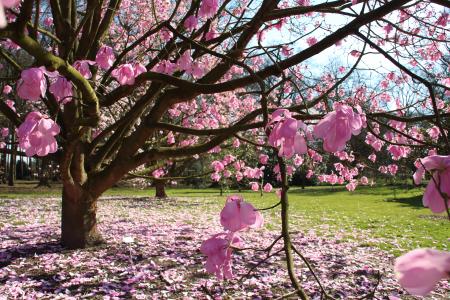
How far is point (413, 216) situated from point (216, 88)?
11.8 metres

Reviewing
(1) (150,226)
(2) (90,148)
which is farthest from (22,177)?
(2) (90,148)

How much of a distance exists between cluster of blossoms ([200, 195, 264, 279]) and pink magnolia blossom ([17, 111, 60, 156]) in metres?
1.04

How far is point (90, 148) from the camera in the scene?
6020 millimetres

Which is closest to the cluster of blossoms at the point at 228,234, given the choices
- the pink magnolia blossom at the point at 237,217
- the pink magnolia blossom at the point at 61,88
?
the pink magnolia blossom at the point at 237,217

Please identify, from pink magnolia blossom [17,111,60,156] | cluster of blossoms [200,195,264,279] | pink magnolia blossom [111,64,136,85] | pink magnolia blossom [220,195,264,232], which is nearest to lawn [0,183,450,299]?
cluster of blossoms [200,195,264,279]

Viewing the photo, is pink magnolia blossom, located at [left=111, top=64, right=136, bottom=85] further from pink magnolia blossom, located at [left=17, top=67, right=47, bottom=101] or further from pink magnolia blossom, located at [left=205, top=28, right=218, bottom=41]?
pink magnolia blossom, located at [left=205, top=28, right=218, bottom=41]

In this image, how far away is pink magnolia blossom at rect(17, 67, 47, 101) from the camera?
97.2 inches

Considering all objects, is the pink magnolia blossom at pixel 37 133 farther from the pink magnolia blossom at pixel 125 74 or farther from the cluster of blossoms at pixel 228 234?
the pink magnolia blossom at pixel 125 74

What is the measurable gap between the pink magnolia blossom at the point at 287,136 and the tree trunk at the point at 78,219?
4783 mm

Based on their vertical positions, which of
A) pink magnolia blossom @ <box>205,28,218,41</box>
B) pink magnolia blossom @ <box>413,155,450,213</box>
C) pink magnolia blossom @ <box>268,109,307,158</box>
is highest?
pink magnolia blossom @ <box>205,28,218,41</box>

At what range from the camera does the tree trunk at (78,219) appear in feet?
19.8

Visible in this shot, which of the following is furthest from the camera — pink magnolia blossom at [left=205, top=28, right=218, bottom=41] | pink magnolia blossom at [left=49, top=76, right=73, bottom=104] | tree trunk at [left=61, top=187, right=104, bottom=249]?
tree trunk at [left=61, top=187, right=104, bottom=249]

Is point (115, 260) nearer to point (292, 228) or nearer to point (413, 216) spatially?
point (292, 228)

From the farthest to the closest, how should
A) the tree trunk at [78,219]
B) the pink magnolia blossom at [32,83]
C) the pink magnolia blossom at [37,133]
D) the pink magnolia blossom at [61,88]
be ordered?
1. the tree trunk at [78,219]
2. the pink magnolia blossom at [61,88]
3. the pink magnolia blossom at [32,83]
4. the pink magnolia blossom at [37,133]
